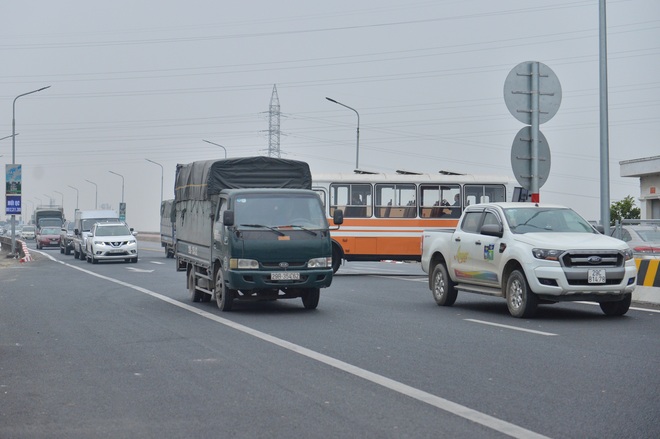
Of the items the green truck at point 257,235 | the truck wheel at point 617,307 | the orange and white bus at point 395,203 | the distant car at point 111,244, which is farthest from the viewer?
the distant car at point 111,244

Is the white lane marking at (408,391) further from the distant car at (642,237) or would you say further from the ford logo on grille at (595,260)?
the distant car at (642,237)

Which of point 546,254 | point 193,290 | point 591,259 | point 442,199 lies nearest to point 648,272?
point 591,259

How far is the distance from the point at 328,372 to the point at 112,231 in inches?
1339

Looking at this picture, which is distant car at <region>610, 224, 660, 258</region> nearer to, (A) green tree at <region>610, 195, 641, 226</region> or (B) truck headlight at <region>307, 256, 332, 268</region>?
(B) truck headlight at <region>307, 256, 332, 268</region>

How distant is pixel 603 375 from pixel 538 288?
5572 mm

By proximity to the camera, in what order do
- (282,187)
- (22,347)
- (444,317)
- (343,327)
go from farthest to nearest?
(282,187) → (444,317) → (343,327) → (22,347)

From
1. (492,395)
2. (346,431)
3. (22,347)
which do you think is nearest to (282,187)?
(22,347)

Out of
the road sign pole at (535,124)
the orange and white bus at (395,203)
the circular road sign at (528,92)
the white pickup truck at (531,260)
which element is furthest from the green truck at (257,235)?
the orange and white bus at (395,203)

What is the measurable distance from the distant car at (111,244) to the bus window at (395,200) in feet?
45.3

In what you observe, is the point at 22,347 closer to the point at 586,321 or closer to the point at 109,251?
the point at 586,321

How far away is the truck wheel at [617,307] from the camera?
15703mm

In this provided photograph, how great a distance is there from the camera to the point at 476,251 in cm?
1697

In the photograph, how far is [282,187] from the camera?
1931 centimetres

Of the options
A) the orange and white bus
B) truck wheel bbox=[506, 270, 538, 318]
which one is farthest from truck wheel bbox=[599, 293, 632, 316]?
the orange and white bus
